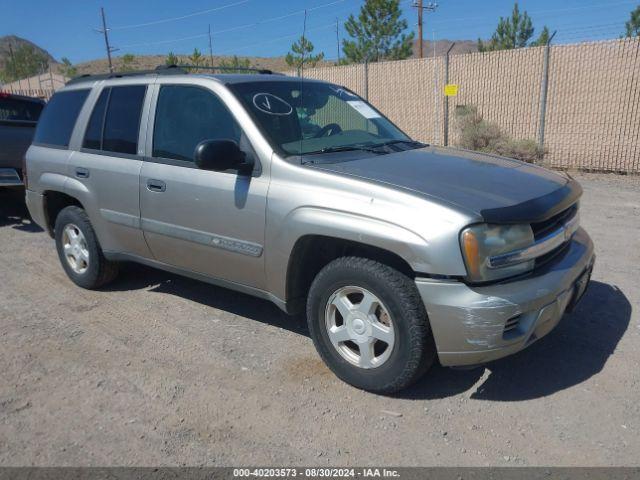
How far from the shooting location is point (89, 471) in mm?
2646

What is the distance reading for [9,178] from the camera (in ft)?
25.1

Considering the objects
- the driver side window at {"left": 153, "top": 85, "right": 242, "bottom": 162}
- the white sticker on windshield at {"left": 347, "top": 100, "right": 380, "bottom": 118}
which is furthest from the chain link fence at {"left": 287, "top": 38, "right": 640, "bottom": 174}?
the driver side window at {"left": 153, "top": 85, "right": 242, "bottom": 162}

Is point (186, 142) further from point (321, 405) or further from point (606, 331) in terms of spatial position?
point (606, 331)

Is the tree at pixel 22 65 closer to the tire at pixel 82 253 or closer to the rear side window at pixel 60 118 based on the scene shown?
the rear side window at pixel 60 118

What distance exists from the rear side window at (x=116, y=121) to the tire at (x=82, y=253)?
69 cm

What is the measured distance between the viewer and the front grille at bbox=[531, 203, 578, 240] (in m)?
2.99

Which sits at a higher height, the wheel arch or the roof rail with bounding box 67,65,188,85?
the roof rail with bounding box 67,65,188,85

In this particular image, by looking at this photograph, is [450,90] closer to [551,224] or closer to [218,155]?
[551,224]

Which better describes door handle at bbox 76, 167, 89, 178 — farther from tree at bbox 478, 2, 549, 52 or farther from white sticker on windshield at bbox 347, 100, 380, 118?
tree at bbox 478, 2, 549, 52

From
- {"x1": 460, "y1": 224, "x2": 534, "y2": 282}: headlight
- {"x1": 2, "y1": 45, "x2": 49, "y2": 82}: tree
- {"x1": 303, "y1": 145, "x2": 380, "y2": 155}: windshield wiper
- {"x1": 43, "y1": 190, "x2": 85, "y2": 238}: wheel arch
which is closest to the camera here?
{"x1": 460, "y1": 224, "x2": 534, "y2": 282}: headlight

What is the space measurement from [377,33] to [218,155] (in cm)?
2975

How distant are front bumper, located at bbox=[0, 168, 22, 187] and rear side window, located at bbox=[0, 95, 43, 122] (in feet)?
2.83

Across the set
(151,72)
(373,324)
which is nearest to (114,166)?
(151,72)

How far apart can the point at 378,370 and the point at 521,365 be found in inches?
40.3
